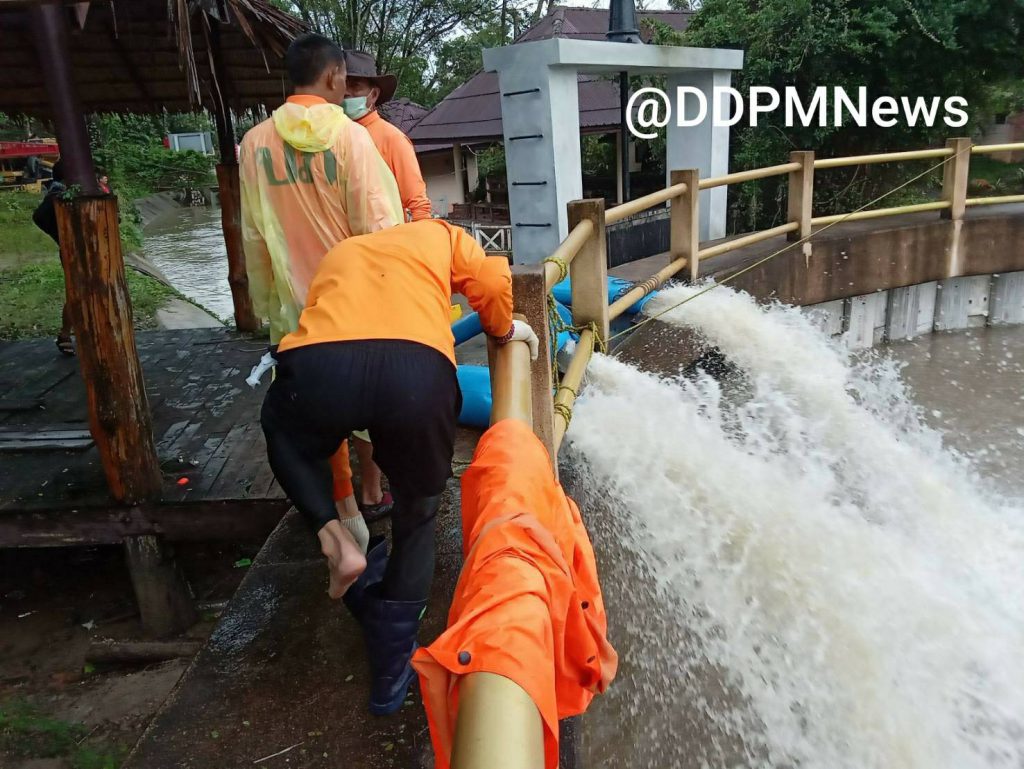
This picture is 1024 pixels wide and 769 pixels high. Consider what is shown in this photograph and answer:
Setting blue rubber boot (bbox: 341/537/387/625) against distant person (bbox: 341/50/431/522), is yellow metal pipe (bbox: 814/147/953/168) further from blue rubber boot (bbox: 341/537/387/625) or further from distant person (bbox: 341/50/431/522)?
blue rubber boot (bbox: 341/537/387/625)

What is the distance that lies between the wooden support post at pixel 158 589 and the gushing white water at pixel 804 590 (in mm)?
2230

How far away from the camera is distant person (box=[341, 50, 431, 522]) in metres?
3.14

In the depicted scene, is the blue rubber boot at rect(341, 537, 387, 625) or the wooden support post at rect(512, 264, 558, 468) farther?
the wooden support post at rect(512, 264, 558, 468)

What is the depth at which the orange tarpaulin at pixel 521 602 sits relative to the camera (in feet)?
3.67

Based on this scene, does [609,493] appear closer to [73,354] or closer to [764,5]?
[73,354]

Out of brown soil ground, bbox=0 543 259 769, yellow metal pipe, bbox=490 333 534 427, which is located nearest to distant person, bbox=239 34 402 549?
yellow metal pipe, bbox=490 333 534 427

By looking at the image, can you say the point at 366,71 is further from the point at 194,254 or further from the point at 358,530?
the point at 194,254

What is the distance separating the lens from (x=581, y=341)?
4.21 m

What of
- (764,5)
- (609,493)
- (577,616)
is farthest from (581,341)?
(764,5)

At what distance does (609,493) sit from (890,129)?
11.1m

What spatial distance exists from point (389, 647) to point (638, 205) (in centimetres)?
333

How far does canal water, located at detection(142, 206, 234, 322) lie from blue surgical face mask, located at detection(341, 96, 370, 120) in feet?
29.3

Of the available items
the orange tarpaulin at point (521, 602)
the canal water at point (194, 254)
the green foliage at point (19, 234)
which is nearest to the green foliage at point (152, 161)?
the canal water at point (194, 254)

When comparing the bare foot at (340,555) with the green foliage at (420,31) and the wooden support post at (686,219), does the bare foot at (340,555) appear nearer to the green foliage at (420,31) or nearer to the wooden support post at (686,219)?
the wooden support post at (686,219)
